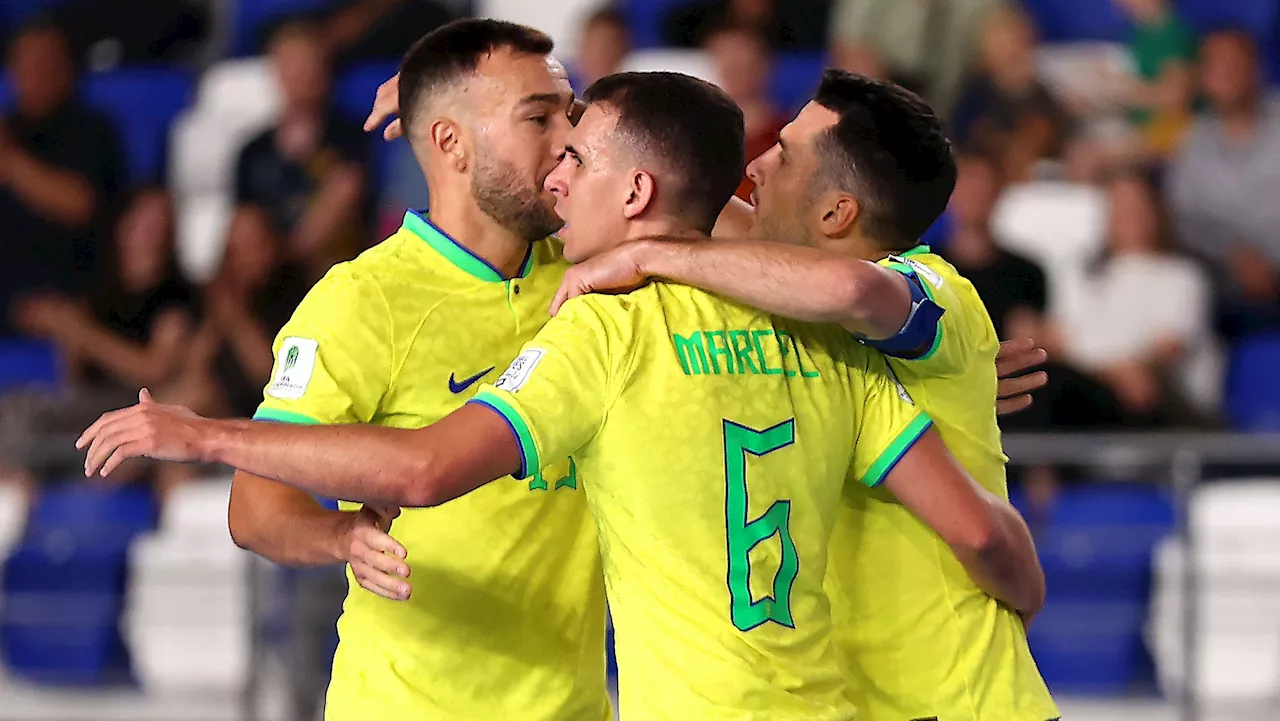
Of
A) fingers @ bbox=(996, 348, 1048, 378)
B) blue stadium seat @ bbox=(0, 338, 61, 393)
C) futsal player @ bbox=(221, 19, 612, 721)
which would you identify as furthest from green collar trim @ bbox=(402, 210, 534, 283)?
blue stadium seat @ bbox=(0, 338, 61, 393)

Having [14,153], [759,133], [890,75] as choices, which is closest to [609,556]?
[759,133]

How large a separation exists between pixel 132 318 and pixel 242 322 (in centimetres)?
57

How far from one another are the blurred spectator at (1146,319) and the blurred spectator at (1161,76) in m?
0.60

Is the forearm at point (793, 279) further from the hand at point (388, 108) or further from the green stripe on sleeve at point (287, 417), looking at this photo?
the hand at point (388, 108)

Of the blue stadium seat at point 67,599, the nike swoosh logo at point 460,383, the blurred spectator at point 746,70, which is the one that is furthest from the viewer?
the blurred spectator at point 746,70

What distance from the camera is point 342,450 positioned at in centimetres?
239

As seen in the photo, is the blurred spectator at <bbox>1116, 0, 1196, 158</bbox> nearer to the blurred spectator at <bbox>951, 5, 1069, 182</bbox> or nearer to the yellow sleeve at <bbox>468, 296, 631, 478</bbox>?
the blurred spectator at <bbox>951, 5, 1069, 182</bbox>

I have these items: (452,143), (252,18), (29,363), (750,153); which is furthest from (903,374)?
(252,18)

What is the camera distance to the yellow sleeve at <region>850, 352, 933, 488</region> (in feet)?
8.50

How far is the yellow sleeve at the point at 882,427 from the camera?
102 inches

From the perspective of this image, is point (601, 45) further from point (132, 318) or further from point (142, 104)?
point (142, 104)

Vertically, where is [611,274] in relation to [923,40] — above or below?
above

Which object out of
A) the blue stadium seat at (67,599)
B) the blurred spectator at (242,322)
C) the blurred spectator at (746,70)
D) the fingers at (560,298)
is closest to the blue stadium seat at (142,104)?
the blurred spectator at (242,322)

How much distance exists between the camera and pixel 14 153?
7.93 metres
